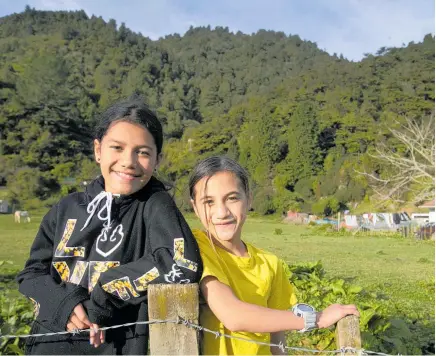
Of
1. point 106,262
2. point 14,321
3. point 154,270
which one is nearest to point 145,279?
point 154,270

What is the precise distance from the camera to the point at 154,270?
1091 millimetres

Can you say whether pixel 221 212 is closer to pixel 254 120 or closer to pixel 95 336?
pixel 95 336

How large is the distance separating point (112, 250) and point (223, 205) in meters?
0.31

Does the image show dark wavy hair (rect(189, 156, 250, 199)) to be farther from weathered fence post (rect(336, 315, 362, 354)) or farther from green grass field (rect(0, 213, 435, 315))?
green grass field (rect(0, 213, 435, 315))

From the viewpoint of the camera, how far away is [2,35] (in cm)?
7994

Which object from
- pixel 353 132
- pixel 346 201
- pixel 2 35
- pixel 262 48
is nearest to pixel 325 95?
pixel 353 132

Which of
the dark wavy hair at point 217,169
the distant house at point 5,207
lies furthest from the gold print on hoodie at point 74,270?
the distant house at point 5,207

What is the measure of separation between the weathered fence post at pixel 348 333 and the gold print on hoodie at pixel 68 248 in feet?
2.10

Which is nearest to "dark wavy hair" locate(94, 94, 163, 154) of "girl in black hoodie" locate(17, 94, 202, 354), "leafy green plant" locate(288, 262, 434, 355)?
"girl in black hoodie" locate(17, 94, 202, 354)

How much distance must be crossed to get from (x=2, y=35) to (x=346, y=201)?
68.5 m

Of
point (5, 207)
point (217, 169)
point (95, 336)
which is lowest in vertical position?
point (95, 336)

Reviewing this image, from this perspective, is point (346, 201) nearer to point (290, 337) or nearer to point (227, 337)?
point (290, 337)

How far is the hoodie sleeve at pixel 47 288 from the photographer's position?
1.14 metres

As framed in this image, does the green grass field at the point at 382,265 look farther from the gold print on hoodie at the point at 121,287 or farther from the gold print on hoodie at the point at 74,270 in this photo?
the gold print on hoodie at the point at 121,287
